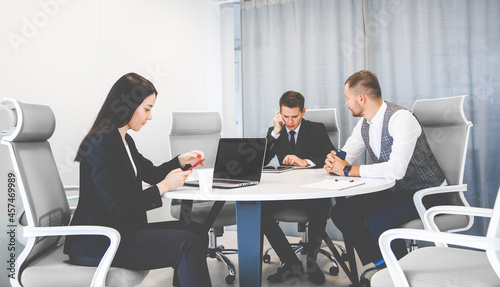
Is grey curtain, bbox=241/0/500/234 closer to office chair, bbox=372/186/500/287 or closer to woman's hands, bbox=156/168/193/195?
office chair, bbox=372/186/500/287

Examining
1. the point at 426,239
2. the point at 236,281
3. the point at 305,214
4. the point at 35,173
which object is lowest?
the point at 236,281

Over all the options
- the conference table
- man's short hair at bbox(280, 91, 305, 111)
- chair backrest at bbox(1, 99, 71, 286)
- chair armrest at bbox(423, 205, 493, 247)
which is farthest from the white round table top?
man's short hair at bbox(280, 91, 305, 111)

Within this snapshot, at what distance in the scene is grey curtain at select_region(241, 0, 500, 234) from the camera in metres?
3.22

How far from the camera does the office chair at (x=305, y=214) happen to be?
2557 millimetres

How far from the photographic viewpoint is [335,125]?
3270 millimetres

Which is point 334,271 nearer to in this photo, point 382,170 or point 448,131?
point 382,170

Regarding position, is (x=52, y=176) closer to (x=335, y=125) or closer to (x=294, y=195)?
(x=294, y=195)

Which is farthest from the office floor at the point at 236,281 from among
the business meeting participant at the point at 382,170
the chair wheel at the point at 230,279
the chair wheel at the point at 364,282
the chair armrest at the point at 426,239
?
the chair armrest at the point at 426,239

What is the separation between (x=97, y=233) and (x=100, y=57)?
1.92 m

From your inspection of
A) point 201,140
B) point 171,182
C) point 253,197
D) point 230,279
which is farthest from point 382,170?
point 201,140

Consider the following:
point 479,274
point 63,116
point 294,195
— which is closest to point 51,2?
point 63,116

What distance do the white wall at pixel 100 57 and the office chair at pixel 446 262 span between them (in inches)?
83.4

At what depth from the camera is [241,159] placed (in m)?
2.10

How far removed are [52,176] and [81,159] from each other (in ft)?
0.76
